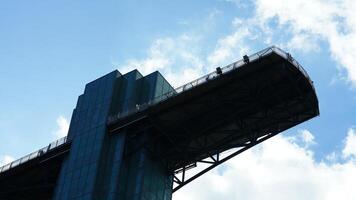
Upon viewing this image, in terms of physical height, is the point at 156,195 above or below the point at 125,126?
below

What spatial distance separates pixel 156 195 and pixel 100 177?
6.45 metres

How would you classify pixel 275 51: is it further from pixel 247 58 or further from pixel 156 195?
pixel 156 195

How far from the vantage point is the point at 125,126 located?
8231 centimetres

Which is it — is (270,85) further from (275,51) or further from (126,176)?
(126,176)

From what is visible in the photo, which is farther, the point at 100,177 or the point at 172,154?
the point at 172,154

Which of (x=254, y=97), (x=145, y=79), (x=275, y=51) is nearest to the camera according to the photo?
(x=275, y=51)

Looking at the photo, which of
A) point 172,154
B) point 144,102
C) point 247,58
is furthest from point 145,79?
point 247,58

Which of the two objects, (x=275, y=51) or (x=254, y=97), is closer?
(x=275, y=51)

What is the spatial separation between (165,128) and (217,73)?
967 cm

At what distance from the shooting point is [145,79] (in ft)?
287

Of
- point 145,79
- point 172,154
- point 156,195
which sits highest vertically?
point 145,79

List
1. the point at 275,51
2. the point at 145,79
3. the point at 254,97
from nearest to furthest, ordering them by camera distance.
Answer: the point at 275,51 → the point at 254,97 → the point at 145,79

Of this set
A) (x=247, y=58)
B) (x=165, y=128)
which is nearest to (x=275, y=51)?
(x=247, y=58)

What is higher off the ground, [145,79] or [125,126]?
[145,79]
